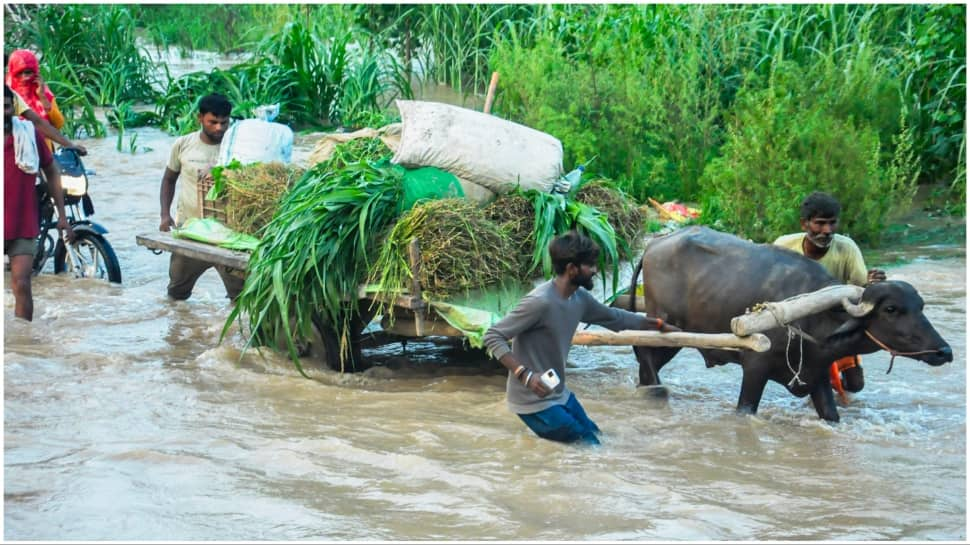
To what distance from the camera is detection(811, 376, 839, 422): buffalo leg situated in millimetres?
5699

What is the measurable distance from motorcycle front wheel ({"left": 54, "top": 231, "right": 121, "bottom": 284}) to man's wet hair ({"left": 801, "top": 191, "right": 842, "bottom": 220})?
523 cm

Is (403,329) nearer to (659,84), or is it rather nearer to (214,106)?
(214,106)

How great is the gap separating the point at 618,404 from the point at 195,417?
2150 mm

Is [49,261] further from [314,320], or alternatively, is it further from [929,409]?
[929,409]

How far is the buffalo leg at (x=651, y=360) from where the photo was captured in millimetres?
6230

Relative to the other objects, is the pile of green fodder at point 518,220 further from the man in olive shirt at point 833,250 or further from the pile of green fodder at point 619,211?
the man in olive shirt at point 833,250

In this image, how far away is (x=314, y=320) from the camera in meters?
6.50

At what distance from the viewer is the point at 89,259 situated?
898cm

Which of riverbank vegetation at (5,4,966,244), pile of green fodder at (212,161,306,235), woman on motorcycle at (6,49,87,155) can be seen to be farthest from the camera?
riverbank vegetation at (5,4,966,244)

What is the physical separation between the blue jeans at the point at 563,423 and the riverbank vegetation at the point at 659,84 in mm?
3453

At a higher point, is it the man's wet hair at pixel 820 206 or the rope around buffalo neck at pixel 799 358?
the man's wet hair at pixel 820 206

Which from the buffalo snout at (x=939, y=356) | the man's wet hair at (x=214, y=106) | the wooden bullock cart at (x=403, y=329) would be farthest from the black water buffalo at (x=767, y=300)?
the man's wet hair at (x=214, y=106)

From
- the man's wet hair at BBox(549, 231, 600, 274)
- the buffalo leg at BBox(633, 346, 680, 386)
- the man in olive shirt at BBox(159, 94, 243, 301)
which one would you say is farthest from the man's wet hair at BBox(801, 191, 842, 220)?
the man in olive shirt at BBox(159, 94, 243, 301)

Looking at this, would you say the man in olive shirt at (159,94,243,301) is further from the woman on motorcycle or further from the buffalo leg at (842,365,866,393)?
the buffalo leg at (842,365,866,393)
